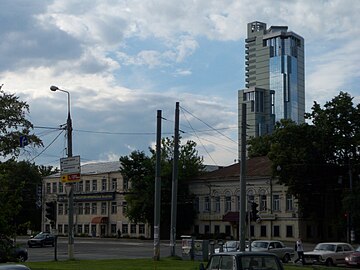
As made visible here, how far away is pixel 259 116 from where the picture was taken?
146 meters

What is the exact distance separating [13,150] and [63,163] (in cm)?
544

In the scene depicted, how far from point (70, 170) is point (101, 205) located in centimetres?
6759

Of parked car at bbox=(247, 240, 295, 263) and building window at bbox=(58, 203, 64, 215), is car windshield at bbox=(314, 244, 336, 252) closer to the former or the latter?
parked car at bbox=(247, 240, 295, 263)

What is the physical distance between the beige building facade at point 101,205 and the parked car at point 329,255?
54.7m

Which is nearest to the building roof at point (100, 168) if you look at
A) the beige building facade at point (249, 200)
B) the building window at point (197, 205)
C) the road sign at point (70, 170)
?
the building window at point (197, 205)

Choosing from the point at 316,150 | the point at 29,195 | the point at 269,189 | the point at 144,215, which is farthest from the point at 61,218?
the point at 316,150

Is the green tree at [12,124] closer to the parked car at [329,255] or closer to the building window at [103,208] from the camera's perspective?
the parked car at [329,255]

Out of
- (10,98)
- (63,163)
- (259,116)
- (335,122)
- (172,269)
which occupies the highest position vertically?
(259,116)

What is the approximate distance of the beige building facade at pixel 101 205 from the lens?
98.4 meters

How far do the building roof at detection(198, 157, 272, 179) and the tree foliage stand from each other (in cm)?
668

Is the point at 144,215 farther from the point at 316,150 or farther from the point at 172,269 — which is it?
the point at 172,269

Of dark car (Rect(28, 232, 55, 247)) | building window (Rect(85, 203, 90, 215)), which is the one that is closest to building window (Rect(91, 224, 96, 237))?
building window (Rect(85, 203, 90, 215))

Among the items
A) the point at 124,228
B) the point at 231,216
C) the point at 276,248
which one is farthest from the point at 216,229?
the point at 276,248

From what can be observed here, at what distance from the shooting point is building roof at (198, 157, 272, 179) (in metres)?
82.9
